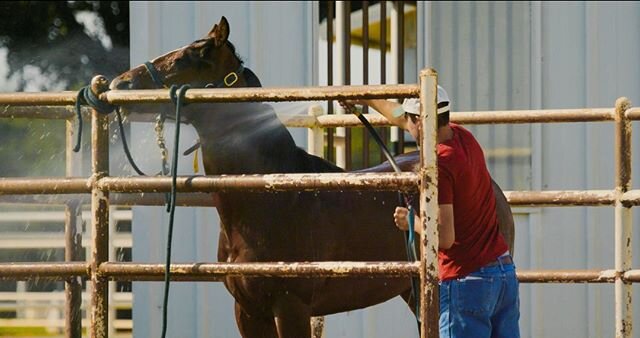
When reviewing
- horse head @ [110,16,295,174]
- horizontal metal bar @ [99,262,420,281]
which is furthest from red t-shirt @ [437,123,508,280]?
horse head @ [110,16,295,174]

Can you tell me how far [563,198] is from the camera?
22.6ft

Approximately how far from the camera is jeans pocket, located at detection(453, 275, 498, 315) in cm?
530

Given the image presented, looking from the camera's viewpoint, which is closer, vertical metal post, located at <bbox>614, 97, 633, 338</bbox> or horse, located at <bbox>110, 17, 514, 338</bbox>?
horse, located at <bbox>110, 17, 514, 338</bbox>

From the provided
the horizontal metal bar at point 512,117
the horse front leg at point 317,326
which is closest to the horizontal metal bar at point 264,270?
the horse front leg at point 317,326

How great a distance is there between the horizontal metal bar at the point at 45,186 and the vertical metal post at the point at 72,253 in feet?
3.21

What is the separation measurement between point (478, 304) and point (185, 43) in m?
4.15

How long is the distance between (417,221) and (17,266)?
63.0 inches

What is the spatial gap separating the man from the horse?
842mm

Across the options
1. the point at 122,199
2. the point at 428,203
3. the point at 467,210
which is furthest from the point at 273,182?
the point at 122,199

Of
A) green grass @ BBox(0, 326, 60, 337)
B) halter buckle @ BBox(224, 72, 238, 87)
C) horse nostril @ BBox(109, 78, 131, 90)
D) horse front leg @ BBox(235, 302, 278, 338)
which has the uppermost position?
halter buckle @ BBox(224, 72, 238, 87)

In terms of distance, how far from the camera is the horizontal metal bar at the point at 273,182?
4969 millimetres

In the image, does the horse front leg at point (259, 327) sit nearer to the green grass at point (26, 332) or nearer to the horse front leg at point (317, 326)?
the horse front leg at point (317, 326)

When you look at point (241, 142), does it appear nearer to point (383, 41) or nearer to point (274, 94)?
point (274, 94)

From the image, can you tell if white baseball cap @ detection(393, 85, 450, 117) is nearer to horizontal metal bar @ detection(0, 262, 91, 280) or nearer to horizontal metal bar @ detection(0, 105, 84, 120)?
horizontal metal bar @ detection(0, 262, 91, 280)
